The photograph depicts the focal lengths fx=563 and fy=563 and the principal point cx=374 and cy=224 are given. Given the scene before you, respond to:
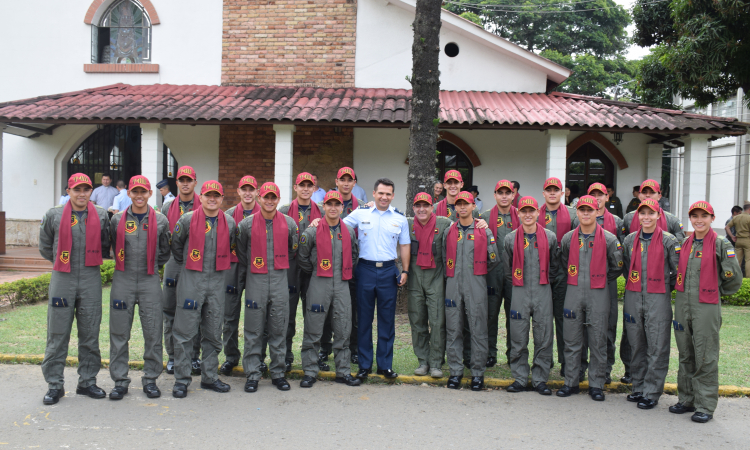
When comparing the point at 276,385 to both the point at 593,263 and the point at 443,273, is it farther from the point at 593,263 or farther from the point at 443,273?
the point at 593,263

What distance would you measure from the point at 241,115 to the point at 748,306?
1022 cm

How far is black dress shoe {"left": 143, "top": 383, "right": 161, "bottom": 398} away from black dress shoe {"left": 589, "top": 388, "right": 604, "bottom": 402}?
13.2ft

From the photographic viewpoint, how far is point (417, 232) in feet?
19.2

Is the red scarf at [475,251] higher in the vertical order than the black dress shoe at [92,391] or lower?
higher

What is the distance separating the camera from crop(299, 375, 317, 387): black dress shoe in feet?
17.9

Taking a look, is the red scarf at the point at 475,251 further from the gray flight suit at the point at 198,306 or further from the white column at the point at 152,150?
the white column at the point at 152,150

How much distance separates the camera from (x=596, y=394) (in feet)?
17.3

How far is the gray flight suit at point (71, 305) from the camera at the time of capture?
4980mm

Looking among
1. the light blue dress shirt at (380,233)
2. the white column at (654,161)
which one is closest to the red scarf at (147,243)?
the light blue dress shirt at (380,233)

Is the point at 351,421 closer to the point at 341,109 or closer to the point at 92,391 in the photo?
the point at 92,391

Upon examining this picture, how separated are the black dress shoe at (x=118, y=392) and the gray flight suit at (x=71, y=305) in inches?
10.9

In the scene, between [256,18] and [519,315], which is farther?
[256,18]


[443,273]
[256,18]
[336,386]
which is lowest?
[336,386]

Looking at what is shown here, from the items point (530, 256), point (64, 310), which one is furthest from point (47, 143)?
point (530, 256)
